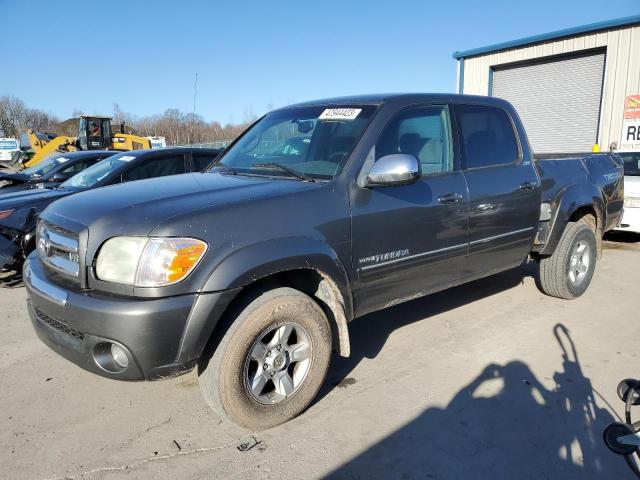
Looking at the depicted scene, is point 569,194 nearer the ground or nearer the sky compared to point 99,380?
nearer the sky

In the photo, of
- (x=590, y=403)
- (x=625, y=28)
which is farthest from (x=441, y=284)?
(x=625, y=28)

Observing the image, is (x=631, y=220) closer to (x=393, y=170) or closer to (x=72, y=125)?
(x=393, y=170)

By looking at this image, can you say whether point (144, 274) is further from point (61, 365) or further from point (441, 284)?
point (441, 284)

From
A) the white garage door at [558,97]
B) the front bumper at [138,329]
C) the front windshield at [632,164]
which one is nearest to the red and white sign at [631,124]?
the white garage door at [558,97]

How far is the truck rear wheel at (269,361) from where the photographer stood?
2578mm

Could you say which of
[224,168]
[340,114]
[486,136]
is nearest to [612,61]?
[486,136]

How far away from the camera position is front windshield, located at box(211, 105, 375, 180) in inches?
126

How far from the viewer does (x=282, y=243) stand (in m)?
2.65

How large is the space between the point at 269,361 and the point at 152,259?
35.1 inches

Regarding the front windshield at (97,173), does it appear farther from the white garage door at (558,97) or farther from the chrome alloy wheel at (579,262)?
the white garage door at (558,97)

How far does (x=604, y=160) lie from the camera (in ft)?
17.4

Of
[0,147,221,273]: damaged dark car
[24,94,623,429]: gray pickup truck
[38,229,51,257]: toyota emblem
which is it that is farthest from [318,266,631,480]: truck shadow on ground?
[0,147,221,273]: damaged dark car

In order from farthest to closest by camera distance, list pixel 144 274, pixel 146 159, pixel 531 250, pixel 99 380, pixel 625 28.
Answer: pixel 625 28, pixel 146 159, pixel 531 250, pixel 99 380, pixel 144 274

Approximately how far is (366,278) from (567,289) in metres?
2.90
